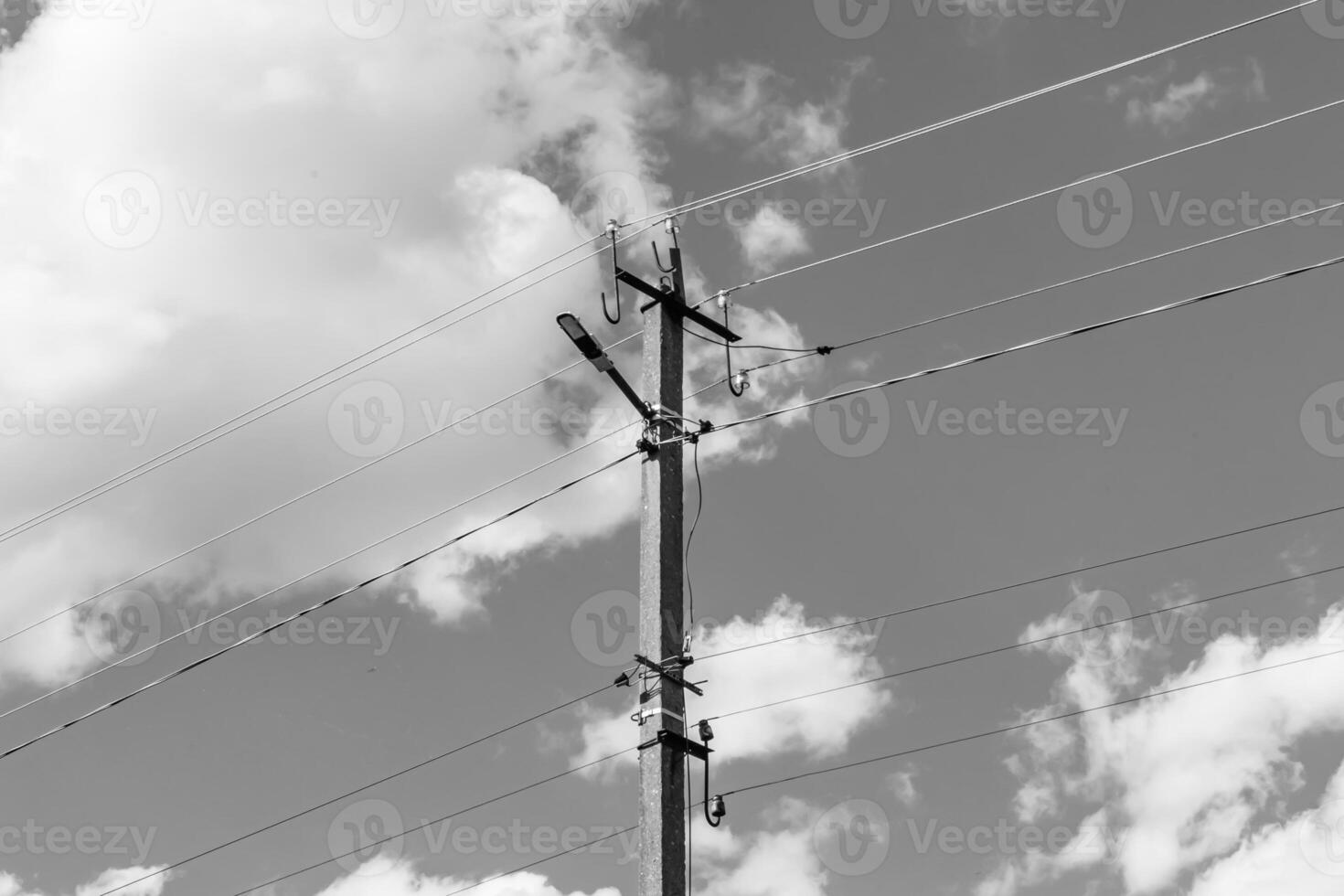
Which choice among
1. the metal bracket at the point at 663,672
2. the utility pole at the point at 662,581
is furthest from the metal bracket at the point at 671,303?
the metal bracket at the point at 663,672

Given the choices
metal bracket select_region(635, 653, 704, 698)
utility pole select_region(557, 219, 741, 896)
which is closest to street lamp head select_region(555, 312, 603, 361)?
utility pole select_region(557, 219, 741, 896)

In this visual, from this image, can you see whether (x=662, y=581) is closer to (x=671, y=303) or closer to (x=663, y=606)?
(x=663, y=606)

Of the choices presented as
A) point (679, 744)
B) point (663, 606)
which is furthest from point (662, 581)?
point (679, 744)

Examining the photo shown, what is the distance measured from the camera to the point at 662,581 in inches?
440

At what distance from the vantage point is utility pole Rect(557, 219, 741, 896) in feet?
33.4

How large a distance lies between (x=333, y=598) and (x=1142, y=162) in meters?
9.51

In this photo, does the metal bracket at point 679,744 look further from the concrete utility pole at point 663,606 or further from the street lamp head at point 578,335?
the street lamp head at point 578,335

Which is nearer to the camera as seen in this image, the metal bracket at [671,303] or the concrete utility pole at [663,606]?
the concrete utility pole at [663,606]

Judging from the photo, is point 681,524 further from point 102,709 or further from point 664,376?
point 102,709

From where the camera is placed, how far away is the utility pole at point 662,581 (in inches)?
401

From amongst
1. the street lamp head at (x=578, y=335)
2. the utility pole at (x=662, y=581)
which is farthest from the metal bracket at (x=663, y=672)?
the street lamp head at (x=578, y=335)

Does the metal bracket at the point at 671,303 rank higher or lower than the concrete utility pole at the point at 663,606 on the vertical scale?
higher

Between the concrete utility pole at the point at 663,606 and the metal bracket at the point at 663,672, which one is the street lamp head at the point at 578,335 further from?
the metal bracket at the point at 663,672

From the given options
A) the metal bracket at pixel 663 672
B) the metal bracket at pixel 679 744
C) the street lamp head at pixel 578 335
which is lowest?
the metal bracket at pixel 679 744
